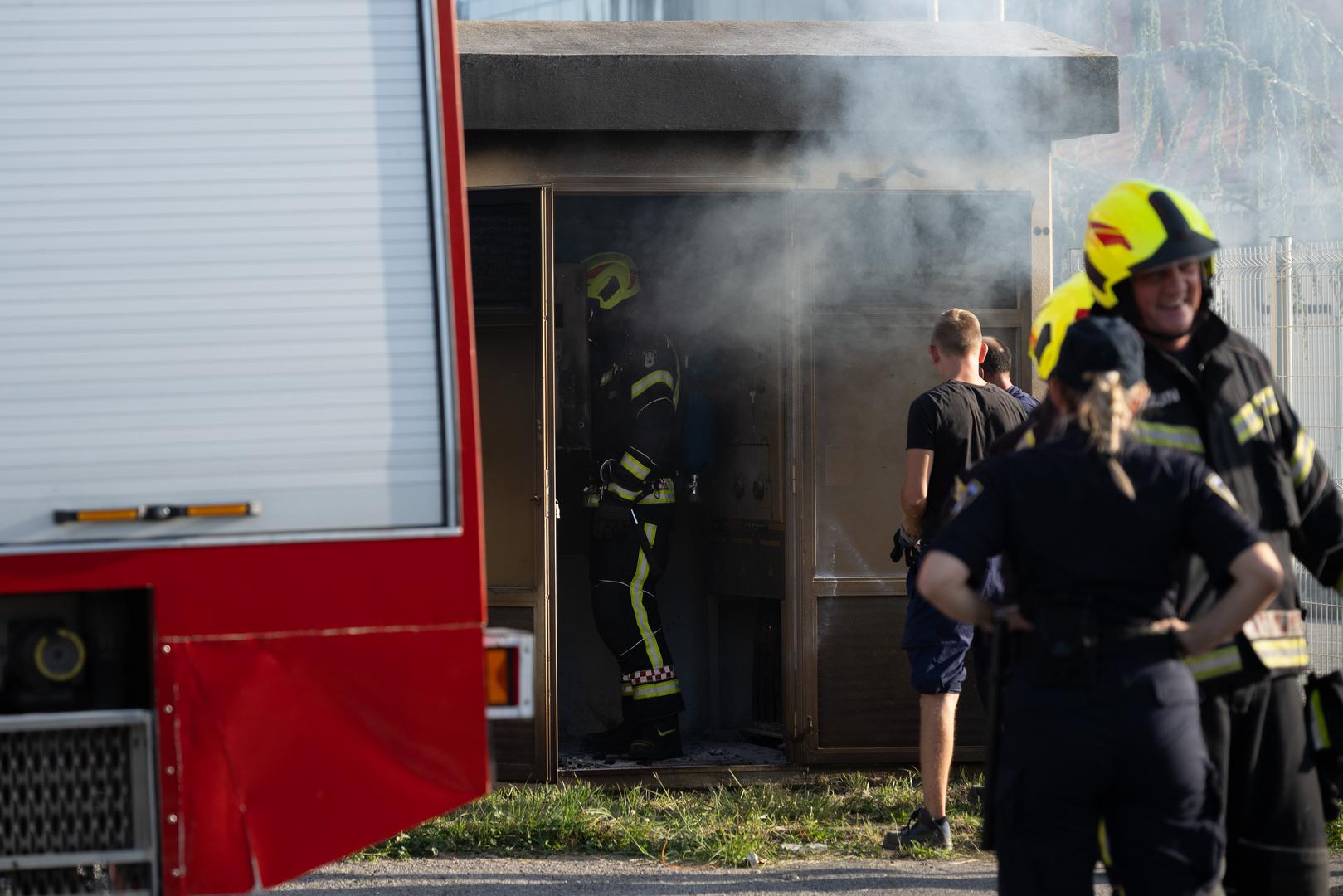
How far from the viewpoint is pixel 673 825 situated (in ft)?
19.5

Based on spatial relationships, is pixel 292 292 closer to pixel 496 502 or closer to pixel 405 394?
pixel 405 394

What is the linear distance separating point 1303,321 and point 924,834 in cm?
323

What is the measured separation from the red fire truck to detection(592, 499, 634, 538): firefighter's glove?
401cm

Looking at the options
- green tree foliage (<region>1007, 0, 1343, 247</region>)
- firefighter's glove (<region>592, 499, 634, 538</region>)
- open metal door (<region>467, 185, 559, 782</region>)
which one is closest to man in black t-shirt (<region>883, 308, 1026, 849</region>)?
open metal door (<region>467, 185, 559, 782</region>)

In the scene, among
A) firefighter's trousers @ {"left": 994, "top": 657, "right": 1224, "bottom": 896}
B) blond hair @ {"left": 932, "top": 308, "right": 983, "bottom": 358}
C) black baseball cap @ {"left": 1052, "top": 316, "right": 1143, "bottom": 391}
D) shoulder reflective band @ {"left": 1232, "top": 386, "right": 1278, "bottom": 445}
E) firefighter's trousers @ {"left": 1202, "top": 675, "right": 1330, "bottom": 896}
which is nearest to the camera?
firefighter's trousers @ {"left": 994, "top": 657, "right": 1224, "bottom": 896}

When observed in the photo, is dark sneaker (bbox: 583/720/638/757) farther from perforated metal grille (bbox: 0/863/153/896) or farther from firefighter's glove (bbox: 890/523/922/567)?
perforated metal grille (bbox: 0/863/153/896)

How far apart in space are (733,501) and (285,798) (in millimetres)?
A: 4492

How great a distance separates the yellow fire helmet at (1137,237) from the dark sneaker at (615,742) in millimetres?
4206

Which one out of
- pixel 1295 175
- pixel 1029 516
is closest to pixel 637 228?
pixel 1029 516

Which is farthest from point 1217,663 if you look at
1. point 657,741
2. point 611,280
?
point 611,280

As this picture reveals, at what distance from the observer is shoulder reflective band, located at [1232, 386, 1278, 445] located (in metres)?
3.43

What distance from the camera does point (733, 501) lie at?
769 centimetres

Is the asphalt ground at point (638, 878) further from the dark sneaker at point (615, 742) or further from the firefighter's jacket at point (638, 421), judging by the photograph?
the firefighter's jacket at point (638, 421)

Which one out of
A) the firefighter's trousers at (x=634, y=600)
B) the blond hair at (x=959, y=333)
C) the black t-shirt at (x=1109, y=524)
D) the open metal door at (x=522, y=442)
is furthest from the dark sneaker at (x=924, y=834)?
the black t-shirt at (x=1109, y=524)
